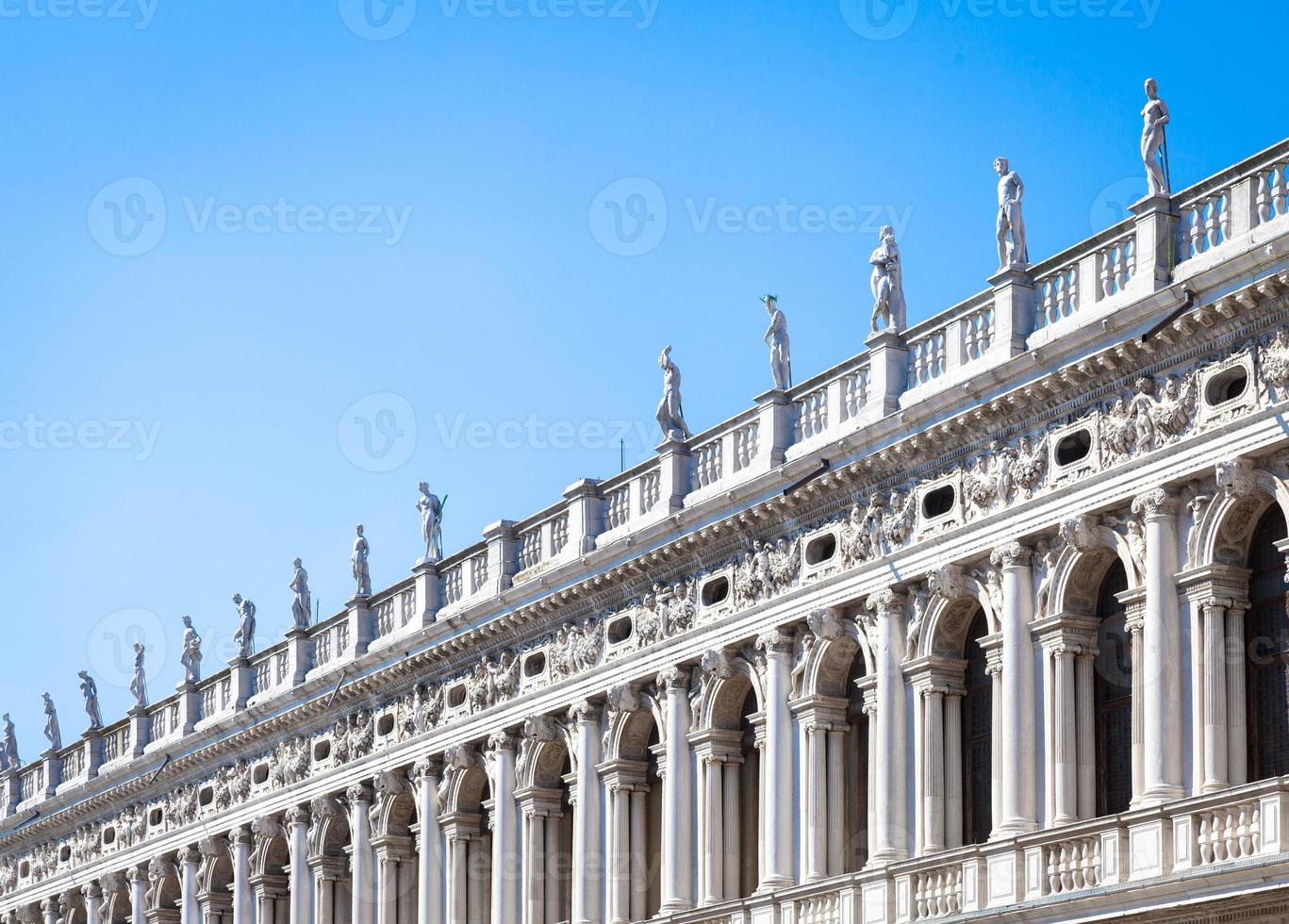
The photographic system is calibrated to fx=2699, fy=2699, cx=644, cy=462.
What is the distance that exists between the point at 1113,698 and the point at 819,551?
18.8 feet

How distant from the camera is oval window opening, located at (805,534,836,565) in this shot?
1405 inches

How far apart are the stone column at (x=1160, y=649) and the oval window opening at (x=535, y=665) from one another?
1396 centimetres

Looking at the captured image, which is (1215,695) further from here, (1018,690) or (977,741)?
(977,741)

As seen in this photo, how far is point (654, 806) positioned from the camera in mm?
40062

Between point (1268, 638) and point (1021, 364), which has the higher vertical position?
point (1021, 364)

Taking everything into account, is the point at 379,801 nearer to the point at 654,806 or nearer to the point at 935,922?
the point at 654,806

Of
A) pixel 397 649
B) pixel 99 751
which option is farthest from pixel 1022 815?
pixel 99 751

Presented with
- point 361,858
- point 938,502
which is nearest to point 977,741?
point 938,502

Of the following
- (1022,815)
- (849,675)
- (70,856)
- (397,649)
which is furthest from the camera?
(70,856)

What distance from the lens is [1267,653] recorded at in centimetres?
2952

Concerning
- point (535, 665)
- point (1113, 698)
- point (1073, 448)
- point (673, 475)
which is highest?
point (673, 475)

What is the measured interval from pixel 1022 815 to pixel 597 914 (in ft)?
34.4

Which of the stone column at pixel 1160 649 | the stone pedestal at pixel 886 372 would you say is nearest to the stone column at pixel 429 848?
the stone pedestal at pixel 886 372

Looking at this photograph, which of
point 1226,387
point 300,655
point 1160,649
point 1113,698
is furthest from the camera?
point 300,655
